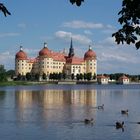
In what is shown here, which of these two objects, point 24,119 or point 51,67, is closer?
point 24,119

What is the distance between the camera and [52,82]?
138 metres

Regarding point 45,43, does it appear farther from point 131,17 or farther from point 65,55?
point 131,17

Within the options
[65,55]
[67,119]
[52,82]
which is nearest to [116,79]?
[65,55]

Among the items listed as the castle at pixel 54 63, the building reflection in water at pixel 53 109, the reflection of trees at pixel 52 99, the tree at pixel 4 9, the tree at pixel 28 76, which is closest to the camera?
the tree at pixel 4 9

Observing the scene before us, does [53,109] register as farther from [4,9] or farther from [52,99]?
[4,9]

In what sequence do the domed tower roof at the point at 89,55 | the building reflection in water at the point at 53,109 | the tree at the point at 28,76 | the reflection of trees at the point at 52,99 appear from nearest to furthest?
the building reflection in water at the point at 53,109
the reflection of trees at the point at 52,99
the tree at the point at 28,76
the domed tower roof at the point at 89,55

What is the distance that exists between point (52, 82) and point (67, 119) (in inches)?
4557

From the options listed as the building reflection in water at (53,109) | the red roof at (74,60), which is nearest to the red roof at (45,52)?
the red roof at (74,60)

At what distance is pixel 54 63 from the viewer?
152 m

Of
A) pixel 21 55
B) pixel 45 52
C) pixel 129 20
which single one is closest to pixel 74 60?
pixel 45 52

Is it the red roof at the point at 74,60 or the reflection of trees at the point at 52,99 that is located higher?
the red roof at the point at 74,60

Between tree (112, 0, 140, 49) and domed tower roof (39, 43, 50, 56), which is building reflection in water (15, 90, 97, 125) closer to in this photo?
tree (112, 0, 140, 49)

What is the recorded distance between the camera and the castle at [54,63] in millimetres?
149750

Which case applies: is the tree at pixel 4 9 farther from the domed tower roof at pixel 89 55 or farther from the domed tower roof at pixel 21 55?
the domed tower roof at pixel 89 55
